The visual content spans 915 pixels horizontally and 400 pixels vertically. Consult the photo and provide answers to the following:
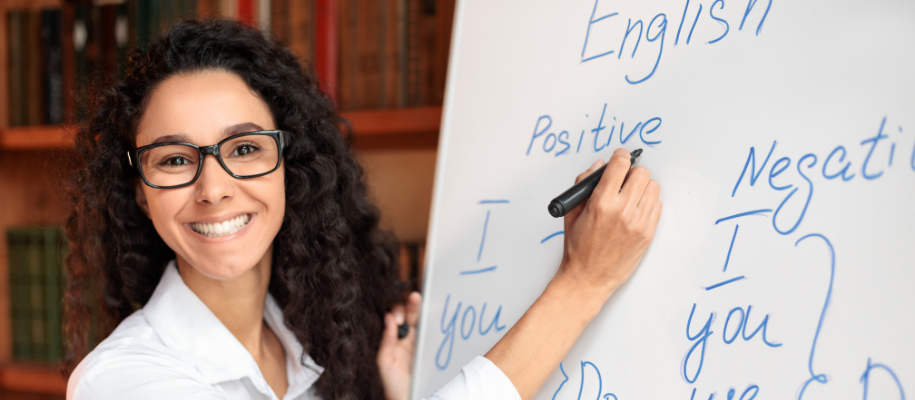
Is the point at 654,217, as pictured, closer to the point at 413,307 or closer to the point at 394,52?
the point at 413,307

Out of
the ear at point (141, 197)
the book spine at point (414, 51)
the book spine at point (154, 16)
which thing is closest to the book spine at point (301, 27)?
the book spine at point (414, 51)

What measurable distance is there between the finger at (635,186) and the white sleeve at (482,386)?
8.7 inches

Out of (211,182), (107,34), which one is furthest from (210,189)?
(107,34)

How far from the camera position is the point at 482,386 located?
0.56 meters

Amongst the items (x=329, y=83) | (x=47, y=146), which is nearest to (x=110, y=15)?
(x=47, y=146)

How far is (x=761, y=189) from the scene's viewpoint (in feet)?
1.71

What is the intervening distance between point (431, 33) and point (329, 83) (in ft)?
0.75

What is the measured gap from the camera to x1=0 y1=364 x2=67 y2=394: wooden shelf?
1.27m

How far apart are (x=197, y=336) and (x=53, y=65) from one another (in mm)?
963

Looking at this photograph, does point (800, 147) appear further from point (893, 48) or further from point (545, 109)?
point (545, 109)

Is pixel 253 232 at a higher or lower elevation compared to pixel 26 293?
higher

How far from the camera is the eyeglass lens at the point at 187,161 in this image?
0.70 metres

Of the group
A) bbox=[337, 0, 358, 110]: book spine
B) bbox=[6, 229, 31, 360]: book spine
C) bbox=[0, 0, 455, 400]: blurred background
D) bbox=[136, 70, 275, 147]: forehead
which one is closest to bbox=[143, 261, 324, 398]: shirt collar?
bbox=[136, 70, 275, 147]: forehead

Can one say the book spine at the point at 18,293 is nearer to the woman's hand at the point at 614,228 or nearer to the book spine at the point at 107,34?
the book spine at the point at 107,34
